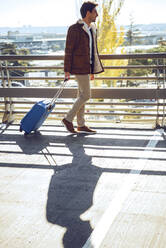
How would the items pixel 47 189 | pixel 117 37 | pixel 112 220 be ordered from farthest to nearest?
pixel 117 37, pixel 47 189, pixel 112 220

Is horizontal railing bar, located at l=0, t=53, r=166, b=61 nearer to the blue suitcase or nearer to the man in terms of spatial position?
the man

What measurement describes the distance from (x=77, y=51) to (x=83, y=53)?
11cm

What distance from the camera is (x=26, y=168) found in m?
5.46

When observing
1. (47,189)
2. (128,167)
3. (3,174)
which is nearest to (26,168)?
(3,174)

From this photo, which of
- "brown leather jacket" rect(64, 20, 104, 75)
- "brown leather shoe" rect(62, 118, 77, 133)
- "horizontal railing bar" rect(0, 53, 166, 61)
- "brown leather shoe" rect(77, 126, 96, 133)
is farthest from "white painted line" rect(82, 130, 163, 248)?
"horizontal railing bar" rect(0, 53, 166, 61)

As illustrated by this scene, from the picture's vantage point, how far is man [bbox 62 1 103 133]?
668 cm

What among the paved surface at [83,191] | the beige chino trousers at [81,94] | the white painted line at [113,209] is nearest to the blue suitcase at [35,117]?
the paved surface at [83,191]

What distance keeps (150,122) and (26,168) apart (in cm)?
389

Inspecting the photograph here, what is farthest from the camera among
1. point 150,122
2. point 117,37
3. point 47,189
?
point 117,37

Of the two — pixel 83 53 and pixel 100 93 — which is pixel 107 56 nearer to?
pixel 100 93

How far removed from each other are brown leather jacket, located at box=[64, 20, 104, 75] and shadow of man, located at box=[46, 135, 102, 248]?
5.04 feet

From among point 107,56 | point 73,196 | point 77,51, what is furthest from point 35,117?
point 73,196

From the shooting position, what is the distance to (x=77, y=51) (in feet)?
22.2

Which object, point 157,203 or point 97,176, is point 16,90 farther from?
point 157,203
